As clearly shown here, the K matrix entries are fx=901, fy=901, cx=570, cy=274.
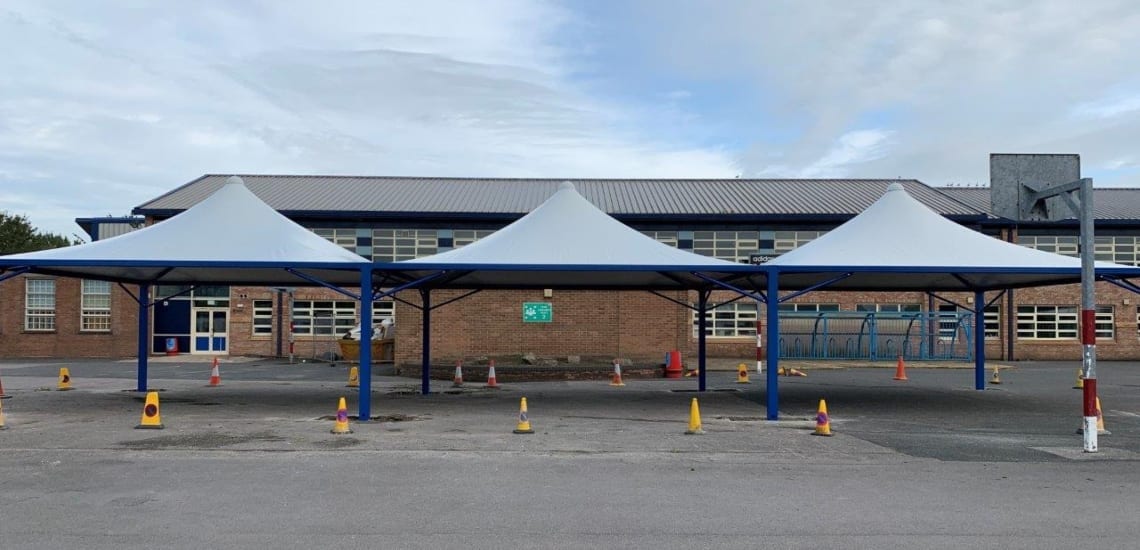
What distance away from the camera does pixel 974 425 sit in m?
15.2

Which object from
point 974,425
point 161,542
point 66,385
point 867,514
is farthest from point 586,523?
point 66,385

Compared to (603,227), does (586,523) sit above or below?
below

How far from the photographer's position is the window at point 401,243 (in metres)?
37.0

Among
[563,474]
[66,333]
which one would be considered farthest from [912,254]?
[66,333]

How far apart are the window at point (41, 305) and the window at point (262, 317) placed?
7.99 m

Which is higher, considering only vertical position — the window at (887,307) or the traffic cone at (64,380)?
the window at (887,307)

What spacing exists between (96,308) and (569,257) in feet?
91.0

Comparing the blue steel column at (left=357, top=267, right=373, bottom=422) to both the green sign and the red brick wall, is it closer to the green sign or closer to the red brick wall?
the green sign

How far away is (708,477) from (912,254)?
340 inches

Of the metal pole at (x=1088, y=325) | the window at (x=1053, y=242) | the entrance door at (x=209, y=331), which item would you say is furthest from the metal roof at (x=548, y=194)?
the metal pole at (x=1088, y=325)

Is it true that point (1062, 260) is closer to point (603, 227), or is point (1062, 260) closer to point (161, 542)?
point (603, 227)

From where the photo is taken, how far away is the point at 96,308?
3650 cm

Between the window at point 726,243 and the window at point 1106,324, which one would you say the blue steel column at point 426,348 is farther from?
the window at point 1106,324

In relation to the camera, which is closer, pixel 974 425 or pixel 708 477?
pixel 708 477
